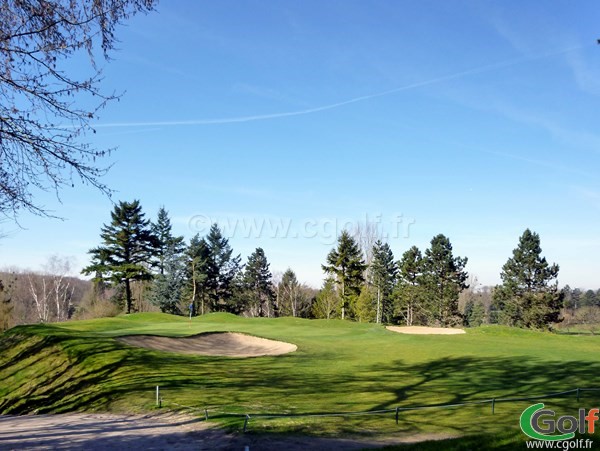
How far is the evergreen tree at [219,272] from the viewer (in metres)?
61.9

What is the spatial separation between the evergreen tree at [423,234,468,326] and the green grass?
1077 inches

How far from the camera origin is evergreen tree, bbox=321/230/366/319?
5556 cm

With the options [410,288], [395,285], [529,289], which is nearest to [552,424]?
A: [529,289]

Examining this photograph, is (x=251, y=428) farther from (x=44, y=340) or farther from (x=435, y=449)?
(x=44, y=340)

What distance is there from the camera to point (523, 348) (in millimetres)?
20938

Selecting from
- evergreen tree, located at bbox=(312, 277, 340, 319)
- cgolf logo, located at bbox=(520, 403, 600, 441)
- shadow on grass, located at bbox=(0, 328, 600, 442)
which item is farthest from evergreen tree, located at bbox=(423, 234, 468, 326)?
cgolf logo, located at bbox=(520, 403, 600, 441)

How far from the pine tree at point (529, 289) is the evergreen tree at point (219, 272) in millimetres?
35289

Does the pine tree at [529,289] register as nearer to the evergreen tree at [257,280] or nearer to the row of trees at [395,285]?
the row of trees at [395,285]

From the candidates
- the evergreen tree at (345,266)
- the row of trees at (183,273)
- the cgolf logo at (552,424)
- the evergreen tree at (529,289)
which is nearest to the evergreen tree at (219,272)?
the row of trees at (183,273)

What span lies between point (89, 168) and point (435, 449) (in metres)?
6.35

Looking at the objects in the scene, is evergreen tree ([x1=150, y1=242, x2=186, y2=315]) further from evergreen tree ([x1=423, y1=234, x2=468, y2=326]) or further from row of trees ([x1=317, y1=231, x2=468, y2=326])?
evergreen tree ([x1=423, y1=234, x2=468, y2=326])

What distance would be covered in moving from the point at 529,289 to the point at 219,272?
128 ft

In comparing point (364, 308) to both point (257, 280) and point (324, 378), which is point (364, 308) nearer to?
point (257, 280)

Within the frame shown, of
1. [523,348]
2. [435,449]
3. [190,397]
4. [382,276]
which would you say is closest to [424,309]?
[382,276]
